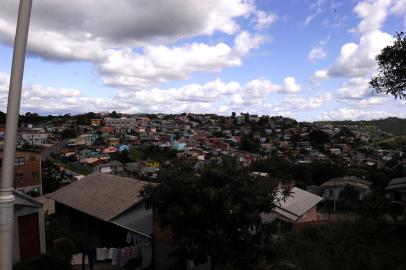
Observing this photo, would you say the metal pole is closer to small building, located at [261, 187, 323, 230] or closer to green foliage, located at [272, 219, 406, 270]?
green foliage, located at [272, 219, 406, 270]

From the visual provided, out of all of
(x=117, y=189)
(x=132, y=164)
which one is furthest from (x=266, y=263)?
(x=132, y=164)

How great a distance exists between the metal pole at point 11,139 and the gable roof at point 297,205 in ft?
72.6

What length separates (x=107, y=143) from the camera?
4242 inches

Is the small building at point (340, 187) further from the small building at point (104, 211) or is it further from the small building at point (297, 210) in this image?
the small building at point (104, 211)

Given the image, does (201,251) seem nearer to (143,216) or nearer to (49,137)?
(143,216)

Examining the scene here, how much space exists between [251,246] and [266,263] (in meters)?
1.61

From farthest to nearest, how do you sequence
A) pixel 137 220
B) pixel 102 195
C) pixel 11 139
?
pixel 102 195 < pixel 137 220 < pixel 11 139

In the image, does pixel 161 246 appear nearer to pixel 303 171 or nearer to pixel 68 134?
pixel 303 171

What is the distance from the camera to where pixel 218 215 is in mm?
9664

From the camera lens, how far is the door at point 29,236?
44.2 feet

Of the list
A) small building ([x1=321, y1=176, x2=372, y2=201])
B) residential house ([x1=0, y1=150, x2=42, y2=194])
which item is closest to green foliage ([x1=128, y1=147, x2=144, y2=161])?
residential house ([x1=0, y1=150, x2=42, y2=194])

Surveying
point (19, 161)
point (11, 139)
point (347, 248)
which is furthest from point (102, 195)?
point (19, 161)

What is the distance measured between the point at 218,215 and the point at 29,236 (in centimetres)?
832

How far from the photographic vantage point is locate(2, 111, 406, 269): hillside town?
15352mm
